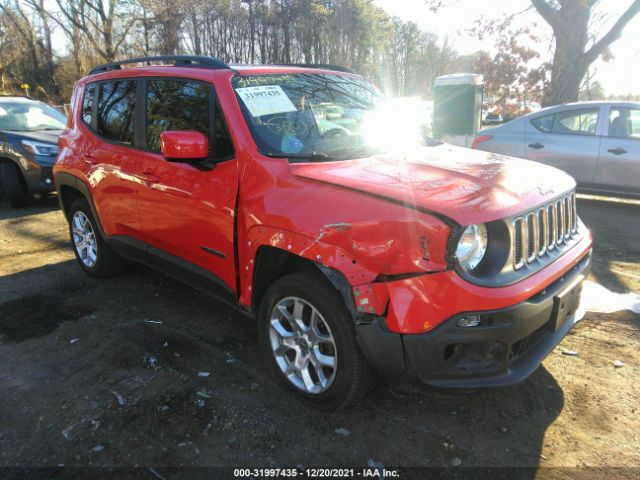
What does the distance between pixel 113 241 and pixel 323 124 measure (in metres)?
2.31

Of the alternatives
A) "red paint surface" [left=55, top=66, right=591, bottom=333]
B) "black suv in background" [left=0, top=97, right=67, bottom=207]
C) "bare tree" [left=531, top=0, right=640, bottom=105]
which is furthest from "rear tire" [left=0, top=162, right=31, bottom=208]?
"bare tree" [left=531, top=0, right=640, bottom=105]

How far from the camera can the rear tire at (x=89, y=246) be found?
4664 millimetres

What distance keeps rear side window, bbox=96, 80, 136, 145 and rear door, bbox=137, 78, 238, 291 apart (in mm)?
236

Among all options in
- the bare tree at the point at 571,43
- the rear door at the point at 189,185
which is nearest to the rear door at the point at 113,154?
the rear door at the point at 189,185

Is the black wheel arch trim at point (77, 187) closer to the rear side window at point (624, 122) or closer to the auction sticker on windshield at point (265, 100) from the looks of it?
the auction sticker on windshield at point (265, 100)

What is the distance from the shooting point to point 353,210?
7.77ft

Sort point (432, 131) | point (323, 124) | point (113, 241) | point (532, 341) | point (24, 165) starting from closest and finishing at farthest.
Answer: point (532, 341) → point (323, 124) → point (113, 241) → point (24, 165) → point (432, 131)

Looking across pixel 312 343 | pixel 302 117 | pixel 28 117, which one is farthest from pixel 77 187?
pixel 28 117

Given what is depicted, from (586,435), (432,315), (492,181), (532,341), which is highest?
(492,181)

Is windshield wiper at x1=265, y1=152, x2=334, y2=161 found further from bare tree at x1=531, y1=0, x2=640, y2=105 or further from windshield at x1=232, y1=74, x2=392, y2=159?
bare tree at x1=531, y1=0, x2=640, y2=105

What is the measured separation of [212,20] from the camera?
92.3 feet

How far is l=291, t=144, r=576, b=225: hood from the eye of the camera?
228 cm

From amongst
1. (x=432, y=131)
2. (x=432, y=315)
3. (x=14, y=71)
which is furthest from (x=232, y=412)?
(x=14, y=71)

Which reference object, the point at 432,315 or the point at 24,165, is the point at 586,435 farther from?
the point at 24,165
